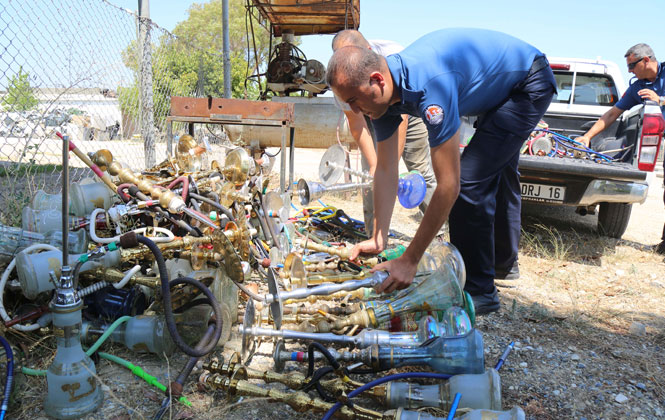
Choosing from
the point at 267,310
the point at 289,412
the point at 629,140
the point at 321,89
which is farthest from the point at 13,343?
the point at 321,89

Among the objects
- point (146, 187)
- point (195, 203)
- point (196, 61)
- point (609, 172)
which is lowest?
point (195, 203)

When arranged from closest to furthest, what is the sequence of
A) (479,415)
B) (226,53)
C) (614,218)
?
(479,415) → (614,218) → (226,53)

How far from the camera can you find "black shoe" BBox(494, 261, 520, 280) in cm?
331

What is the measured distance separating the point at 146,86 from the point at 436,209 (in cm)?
435

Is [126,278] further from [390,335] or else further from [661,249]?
[661,249]

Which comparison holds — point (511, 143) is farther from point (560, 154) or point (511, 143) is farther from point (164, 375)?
point (560, 154)

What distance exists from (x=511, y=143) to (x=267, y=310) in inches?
65.7

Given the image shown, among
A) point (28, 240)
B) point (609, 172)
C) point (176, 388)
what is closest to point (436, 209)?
point (176, 388)

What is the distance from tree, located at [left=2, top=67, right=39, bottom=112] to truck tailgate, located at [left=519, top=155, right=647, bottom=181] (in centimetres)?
442

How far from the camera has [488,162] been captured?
2668 mm

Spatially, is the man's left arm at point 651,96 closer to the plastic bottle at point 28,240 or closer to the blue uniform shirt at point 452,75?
the blue uniform shirt at point 452,75

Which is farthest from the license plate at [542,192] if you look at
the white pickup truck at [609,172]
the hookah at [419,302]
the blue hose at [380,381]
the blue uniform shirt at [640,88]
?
the blue hose at [380,381]

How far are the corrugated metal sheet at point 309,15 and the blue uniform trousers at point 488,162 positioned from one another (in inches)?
174

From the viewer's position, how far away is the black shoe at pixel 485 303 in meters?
2.83
